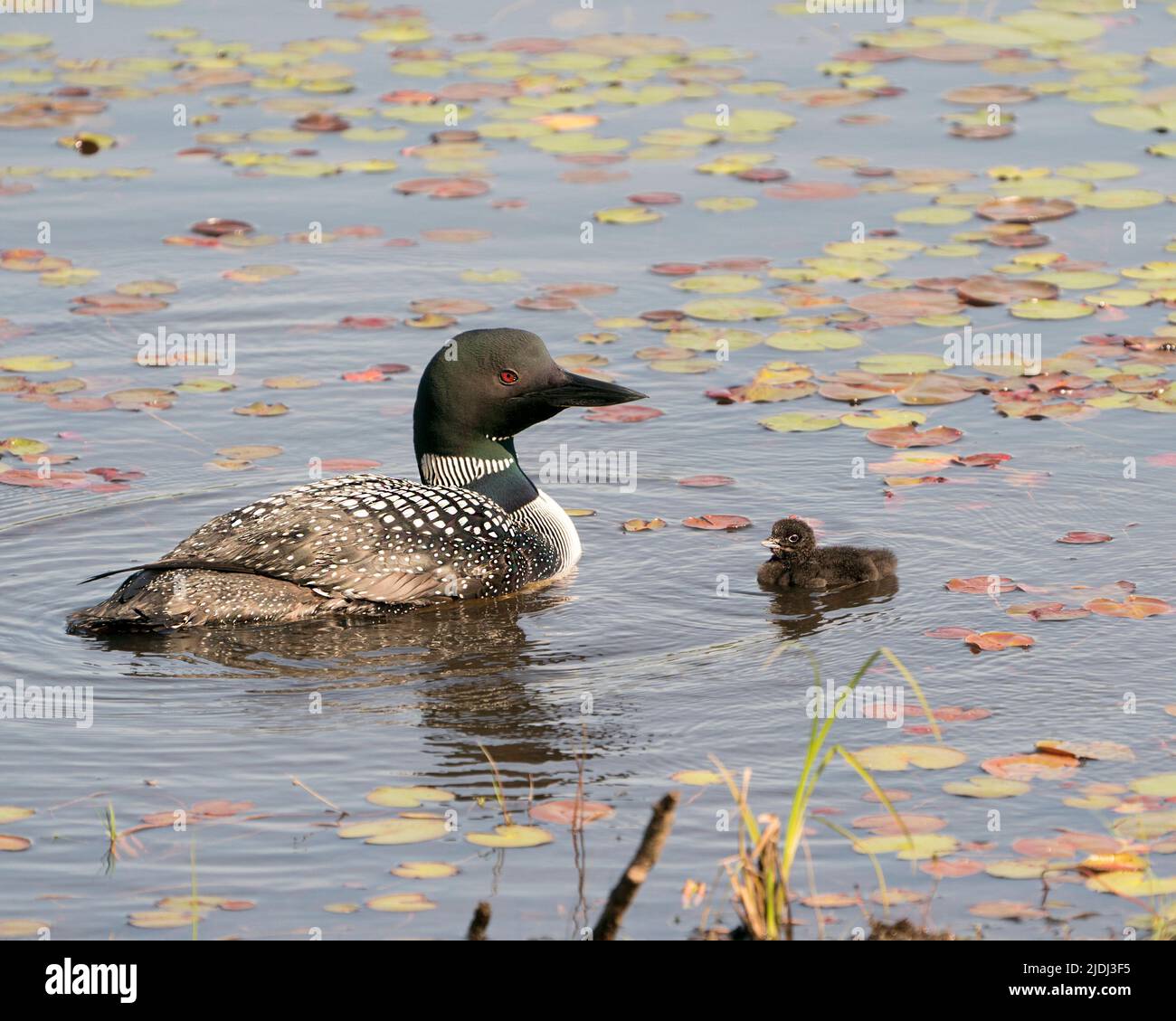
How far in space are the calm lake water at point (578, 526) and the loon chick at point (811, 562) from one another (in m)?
0.11

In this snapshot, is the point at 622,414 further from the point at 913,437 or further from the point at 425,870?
the point at 425,870

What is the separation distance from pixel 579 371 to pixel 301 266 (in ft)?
6.69

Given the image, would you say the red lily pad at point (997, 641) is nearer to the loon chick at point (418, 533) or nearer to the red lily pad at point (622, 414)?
the loon chick at point (418, 533)

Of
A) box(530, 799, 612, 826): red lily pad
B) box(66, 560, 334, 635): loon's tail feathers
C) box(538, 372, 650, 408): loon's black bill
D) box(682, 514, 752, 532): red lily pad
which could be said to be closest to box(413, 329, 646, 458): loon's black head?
box(538, 372, 650, 408): loon's black bill

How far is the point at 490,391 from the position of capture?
296 inches

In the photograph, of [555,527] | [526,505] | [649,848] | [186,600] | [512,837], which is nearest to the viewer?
[649,848]

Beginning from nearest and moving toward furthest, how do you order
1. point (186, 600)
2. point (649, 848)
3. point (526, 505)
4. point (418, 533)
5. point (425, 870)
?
point (649, 848), point (425, 870), point (186, 600), point (418, 533), point (526, 505)

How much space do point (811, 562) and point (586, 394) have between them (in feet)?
3.68

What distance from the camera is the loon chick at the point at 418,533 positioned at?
6824mm

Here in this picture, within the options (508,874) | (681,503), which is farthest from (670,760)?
(681,503)

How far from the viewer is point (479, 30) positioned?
45.2 feet

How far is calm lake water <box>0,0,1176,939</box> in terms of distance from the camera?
5.13 metres

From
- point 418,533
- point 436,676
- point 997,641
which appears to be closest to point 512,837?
point 436,676

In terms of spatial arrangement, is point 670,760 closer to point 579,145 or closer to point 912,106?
point 579,145
